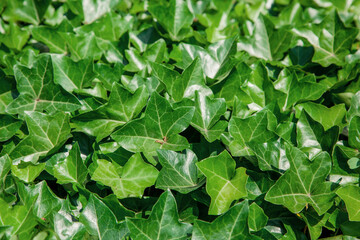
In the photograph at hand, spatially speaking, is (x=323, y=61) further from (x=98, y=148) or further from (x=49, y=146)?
(x=49, y=146)

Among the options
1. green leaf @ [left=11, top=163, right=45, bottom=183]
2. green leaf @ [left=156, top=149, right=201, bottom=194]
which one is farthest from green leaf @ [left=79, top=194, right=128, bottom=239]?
green leaf @ [left=11, top=163, right=45, bottom=183]

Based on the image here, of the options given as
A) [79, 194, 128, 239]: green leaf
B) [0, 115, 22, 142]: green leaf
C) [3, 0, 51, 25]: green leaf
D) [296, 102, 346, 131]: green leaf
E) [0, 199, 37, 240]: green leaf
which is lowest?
[79, 194, 128, 239]: green leaf

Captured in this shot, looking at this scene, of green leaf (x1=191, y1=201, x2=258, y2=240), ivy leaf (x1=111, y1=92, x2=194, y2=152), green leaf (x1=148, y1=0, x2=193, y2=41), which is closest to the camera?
green leaf (x1=191, y1=201, x2=258, y2=240)

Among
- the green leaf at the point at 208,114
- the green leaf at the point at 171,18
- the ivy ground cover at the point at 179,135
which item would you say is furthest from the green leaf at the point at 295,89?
the green leaf at the point at 171,18

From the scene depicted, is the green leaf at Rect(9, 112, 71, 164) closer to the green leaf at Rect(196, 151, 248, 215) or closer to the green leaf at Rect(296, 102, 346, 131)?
the green leaf at Rect(196, 151, 248, 215)

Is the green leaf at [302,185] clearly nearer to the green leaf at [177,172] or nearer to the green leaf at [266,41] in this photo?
the green leaf at [177,172]

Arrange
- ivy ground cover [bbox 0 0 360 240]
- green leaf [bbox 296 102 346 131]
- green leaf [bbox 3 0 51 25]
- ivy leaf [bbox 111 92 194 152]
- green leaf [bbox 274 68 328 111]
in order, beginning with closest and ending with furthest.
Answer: ivy ground cover [bbox 0 0 360 240] < ivy leaf [bbox 111 92 194 152] < green leaf [bbox 296 102 346 131] < green leaf [bbox 274 68 328 111] < green leaf [bbox 3 0 51 25]

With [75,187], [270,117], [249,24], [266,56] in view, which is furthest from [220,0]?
[75,187]

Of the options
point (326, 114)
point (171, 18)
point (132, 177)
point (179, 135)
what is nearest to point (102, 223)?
point (132, 177)
